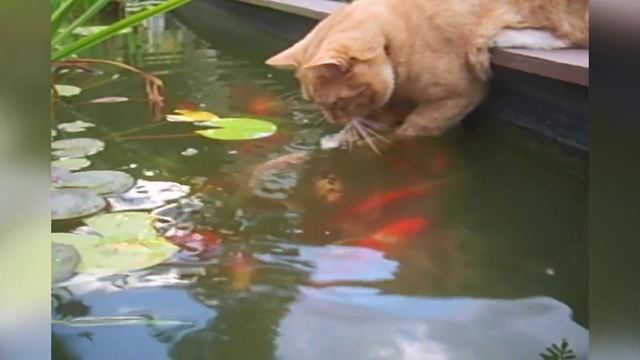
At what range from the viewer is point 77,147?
821mm

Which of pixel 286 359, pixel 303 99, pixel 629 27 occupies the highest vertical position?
pixel 629 27

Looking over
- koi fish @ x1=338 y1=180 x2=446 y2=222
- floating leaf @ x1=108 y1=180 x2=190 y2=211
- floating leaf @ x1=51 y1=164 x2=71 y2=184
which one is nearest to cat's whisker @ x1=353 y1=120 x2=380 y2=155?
koi fish @ x1=338 y1=180 x2=446 y2=222

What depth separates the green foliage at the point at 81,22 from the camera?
0.69 meters

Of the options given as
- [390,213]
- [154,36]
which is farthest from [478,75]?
[154,36]

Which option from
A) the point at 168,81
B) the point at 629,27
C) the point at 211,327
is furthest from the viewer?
the point at 168,81

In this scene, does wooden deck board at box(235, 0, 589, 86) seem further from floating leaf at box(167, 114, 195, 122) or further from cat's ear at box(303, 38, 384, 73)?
floating leaf at box(167, 114, 195, 122)

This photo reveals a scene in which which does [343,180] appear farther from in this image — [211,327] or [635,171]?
[635,171]

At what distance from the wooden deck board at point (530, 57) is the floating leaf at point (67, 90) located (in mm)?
247

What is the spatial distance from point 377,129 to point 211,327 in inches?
16.3

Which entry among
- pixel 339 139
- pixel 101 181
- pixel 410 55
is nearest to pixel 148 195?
pixel 101 181

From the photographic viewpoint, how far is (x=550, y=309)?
27.5 inches

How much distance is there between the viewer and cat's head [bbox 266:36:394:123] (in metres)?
1.01

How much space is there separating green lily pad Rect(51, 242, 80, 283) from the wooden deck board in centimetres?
38

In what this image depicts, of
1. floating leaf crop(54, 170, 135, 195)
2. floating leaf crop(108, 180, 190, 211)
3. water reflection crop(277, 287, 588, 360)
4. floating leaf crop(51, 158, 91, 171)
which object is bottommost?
water reflection crop(277, 287, 588, 360)
